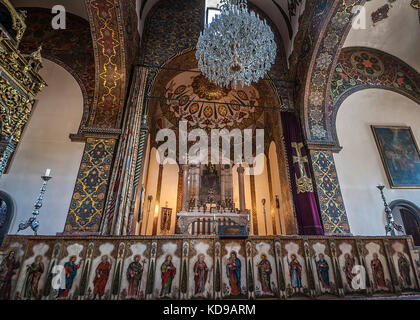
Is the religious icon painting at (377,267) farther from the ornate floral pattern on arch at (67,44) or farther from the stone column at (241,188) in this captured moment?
the ornate floral pattern on arch at (67,44)

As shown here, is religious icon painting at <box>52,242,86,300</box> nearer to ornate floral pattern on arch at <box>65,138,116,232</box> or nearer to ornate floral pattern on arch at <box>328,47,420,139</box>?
ornate floral pattern on arch at <box>65,138,116,232</box>

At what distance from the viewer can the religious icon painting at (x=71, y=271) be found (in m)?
3.85

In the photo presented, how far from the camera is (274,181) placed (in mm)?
9156

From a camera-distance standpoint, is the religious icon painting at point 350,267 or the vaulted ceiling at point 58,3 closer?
the religious icon painting at point 350,267

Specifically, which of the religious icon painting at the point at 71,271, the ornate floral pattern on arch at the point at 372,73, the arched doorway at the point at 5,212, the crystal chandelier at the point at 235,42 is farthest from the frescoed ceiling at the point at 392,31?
the arched doorway at the point at 5,212

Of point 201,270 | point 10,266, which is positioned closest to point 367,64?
point 201,270

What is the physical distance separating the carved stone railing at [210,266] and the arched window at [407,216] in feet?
9.79

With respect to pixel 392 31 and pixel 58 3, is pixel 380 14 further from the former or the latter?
pixel 58 3

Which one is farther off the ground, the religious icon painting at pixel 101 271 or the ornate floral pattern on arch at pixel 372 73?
the ornate floral pattern on arch at pixel 372 73

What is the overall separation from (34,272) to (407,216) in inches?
374

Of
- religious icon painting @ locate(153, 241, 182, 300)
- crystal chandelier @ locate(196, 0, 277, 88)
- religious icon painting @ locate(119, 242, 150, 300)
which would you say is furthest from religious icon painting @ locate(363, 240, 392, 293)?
crystal chandelier @ locate(196, 0, 277, 88)

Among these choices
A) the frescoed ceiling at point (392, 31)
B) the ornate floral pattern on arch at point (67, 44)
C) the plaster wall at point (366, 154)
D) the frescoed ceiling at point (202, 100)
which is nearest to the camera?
the plaster wall at point (366, 154)

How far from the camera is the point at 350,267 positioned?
437cm

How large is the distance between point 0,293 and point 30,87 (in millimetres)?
3641
